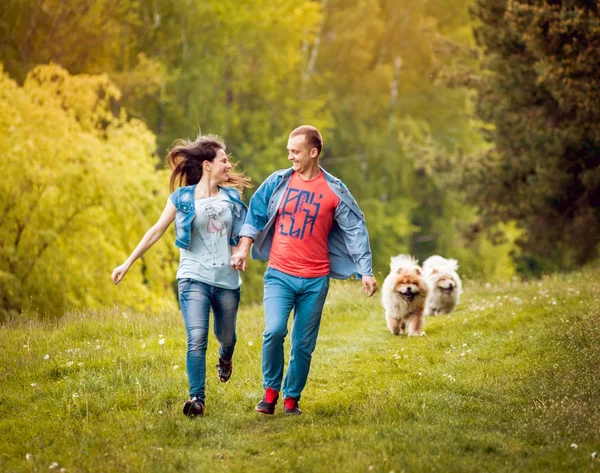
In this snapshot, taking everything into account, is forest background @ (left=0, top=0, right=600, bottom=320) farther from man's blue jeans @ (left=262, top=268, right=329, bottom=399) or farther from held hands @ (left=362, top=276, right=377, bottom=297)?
held hands @ (left=362, top=276, right=377, bottom=297)

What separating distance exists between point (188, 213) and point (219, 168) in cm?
53

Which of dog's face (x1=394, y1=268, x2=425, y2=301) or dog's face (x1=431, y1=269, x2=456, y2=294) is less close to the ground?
dog's face (x1=431, y1=269, x2=456, y2=294)

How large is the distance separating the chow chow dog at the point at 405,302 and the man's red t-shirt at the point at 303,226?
483cm

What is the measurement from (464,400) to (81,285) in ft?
52.5

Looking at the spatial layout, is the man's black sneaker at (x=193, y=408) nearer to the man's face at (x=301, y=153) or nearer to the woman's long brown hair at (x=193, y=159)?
the woman's long brown hair at (x=193, y=159)

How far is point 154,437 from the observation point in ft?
Answer: 20.8

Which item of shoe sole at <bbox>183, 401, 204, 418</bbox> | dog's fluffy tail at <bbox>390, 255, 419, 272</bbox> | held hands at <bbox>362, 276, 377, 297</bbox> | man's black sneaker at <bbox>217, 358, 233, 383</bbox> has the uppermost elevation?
dog's fluffy tail at <bbox>390, 255, 419, 272</bbox>

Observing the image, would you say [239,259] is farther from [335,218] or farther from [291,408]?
[291,408]

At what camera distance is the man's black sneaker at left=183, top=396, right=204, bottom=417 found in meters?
6.84

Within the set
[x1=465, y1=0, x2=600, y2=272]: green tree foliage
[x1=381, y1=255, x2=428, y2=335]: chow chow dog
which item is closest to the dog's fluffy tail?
[x1=381, y1=255, x2=428, y2=335]: chow chow dog

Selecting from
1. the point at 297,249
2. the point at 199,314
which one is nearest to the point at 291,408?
the point at 199,314

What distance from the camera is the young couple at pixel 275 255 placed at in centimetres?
691

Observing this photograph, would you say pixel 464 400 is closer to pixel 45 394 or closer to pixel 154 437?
pixel 154 437

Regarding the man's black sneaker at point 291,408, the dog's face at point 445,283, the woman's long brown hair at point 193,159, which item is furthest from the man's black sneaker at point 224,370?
the dog's face at point 445,283
